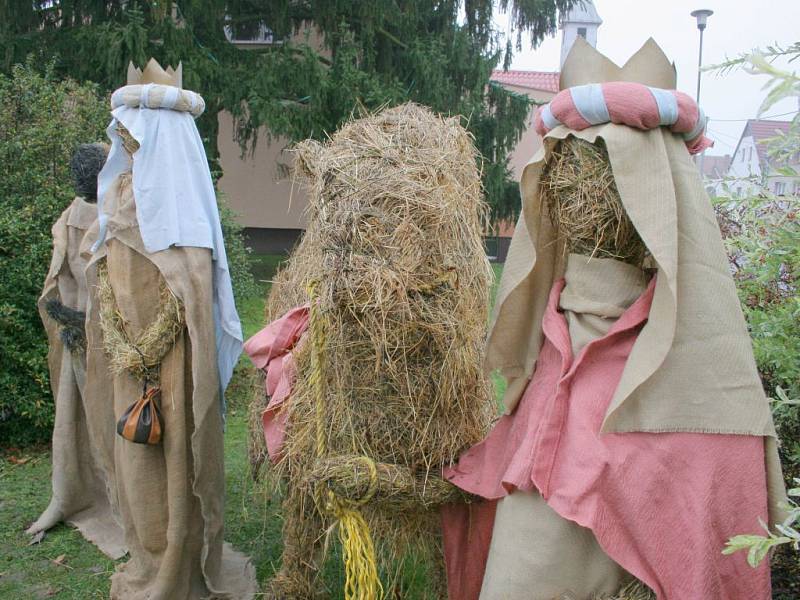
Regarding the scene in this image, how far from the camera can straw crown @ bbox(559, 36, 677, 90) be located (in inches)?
97.7

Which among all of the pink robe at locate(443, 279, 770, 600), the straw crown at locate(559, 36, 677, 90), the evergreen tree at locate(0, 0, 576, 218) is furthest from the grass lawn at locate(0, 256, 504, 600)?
the evergreen tree at locate(0, 0, 576, 218)

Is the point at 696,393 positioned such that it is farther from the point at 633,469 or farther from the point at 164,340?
the point at 164,340

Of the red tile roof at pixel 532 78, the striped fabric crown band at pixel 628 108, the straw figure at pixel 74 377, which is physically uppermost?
the red tile roof at pixel 532 78

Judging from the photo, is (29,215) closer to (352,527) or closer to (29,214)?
(29,214)

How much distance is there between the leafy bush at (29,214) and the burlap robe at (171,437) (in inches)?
Answer: 109

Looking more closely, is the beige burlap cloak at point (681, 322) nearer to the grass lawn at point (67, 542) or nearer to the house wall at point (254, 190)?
the grass lawn at point (67, 542)

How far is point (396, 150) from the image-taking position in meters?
2.81

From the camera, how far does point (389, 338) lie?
259 centimetres

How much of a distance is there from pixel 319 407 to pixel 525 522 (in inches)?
34.6

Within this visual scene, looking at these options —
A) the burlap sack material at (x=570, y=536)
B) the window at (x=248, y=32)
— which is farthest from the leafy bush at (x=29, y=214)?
the window at (x=248, y=32)

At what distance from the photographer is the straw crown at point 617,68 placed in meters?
2.48

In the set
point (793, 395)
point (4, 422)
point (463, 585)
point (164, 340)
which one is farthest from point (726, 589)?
point (4, 422)

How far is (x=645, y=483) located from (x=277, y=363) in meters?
2.10

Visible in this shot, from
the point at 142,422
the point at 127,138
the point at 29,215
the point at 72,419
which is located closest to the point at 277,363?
the point at 142,422
